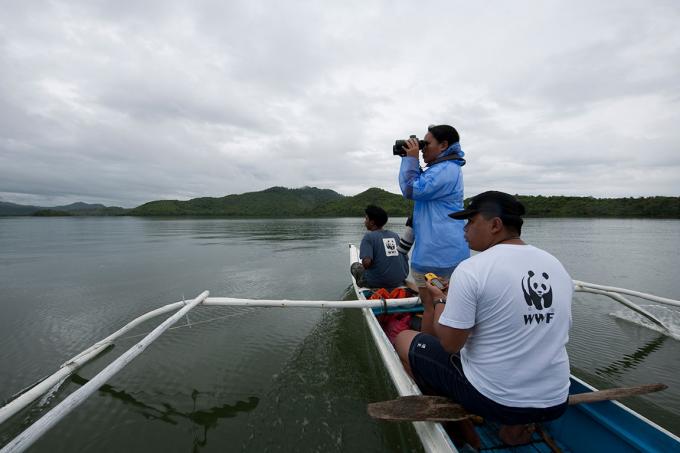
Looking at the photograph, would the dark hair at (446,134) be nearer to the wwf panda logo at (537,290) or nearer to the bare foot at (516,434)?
the wwf panda logo at (537,290)

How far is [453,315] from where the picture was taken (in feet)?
6.50

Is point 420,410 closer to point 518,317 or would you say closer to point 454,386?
point 454,386

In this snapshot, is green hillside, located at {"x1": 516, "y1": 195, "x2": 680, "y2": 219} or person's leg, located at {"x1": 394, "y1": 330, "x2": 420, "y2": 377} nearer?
person's leg, located at {"x1": 394, "y1": 330, "x2": 420, "y2": 377}

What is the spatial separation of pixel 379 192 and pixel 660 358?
16235 centimetres

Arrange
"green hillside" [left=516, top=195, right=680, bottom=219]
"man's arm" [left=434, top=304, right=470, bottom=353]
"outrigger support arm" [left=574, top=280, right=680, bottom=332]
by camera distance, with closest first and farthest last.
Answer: "man's arm" [left=434, top=304, right=470, bottom=353] < "outrigger support arm" [left=574, top=280, right=680, bottom=332] < "green hillside" [left=516, top=195, right=680, bottom=219]

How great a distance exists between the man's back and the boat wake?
5.99m

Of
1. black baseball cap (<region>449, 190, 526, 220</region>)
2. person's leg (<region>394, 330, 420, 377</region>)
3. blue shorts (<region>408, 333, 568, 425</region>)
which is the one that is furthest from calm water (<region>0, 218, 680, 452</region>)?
black baseball cap (<region>449, 190, 526, 220</region>)

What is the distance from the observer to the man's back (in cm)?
559

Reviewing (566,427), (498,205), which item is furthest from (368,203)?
(498,205)

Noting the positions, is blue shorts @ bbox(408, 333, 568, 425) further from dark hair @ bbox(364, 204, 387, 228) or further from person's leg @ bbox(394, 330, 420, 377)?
dark hair @ bbox(364, 204, 387, 228)

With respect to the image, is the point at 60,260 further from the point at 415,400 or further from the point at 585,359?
the point at 585,359

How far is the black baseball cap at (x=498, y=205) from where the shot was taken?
6.87ft

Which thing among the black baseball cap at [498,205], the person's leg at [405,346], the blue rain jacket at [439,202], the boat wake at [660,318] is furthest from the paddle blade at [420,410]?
the boat wake at [660,318]

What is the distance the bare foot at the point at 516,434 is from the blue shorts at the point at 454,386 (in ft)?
1.81
